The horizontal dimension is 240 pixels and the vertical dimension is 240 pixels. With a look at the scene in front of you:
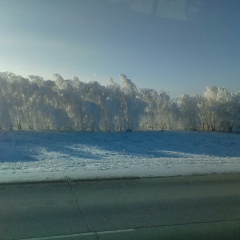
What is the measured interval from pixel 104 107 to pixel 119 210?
54.1 meters

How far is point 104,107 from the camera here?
60625 millimetres

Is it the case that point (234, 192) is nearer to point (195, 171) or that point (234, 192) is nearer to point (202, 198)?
point (202, 198)

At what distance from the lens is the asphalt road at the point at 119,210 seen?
216 inches

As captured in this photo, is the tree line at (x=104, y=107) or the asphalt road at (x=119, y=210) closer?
the asphalt road at (x=119, y=210)

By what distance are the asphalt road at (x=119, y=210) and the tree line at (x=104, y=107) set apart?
44.9 meters

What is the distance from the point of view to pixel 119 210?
678 cm

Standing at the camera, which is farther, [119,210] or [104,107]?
[104,107]

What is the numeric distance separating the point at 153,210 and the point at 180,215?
0.61m

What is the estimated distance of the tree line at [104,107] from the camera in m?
54.9

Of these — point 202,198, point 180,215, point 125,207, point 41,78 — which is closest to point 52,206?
point 125,207

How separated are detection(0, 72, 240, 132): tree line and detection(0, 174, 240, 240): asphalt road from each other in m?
44.9

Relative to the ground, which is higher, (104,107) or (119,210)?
(104,107)

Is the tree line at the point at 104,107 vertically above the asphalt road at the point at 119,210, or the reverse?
the tree line at the point at 104,107

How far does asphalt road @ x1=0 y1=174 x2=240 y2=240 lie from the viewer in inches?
216
